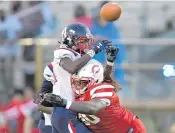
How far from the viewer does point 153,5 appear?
12.1m

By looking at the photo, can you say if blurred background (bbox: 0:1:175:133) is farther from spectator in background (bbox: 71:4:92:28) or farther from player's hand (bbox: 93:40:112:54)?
player's hand (bbox: 93:40:112:54)

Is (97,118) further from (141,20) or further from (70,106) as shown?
(141,20)

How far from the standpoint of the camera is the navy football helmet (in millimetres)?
7492

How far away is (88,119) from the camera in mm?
6871

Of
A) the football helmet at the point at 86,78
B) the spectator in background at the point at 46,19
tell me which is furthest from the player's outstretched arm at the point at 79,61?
the spectator in background at the point at 46,19

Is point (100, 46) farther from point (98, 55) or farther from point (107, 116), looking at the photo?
point (98, 55)

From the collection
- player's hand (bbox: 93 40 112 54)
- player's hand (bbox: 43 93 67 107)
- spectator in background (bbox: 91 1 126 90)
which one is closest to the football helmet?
player's hand (bbox: 43 93 67 107)

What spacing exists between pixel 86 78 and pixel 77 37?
2.79 feet

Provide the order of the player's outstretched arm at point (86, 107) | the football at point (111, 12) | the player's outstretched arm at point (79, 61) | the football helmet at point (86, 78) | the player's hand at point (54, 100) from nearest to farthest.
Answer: the player's hand at point (54, 100) < the player's outstretched arm at point (86, 107) < the football helmet at point (86, 78) < the player's outstretched arm at point (79, 61) < the football at point (111, 12)

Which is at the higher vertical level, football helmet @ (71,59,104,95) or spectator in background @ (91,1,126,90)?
football helmet @ (71,59,104,95)

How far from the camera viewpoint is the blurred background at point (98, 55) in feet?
37.1

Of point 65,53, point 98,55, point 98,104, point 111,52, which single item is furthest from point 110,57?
point 98,55

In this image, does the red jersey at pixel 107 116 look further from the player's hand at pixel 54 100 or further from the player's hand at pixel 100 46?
the player's hand at pixel 100 46

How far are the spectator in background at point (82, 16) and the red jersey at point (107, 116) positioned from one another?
4.77 metres
